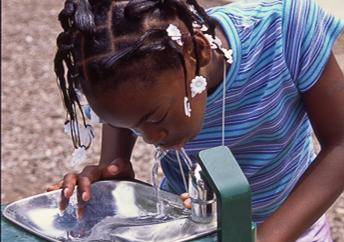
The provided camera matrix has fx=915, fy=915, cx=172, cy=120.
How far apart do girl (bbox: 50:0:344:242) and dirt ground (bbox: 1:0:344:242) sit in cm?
113

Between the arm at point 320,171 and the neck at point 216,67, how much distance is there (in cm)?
13

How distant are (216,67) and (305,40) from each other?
0.46 ft

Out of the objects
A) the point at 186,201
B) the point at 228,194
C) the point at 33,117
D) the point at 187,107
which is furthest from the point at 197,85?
the point at 33,117

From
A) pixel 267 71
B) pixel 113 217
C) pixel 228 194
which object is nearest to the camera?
pixel 228 194

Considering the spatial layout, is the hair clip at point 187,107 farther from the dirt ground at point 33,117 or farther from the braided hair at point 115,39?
the dirt ground at point 33,117

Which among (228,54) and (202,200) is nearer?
(202,200)

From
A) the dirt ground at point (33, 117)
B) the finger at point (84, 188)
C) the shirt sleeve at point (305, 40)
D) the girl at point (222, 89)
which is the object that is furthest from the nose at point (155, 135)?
the dirt ground at point (33, 117)

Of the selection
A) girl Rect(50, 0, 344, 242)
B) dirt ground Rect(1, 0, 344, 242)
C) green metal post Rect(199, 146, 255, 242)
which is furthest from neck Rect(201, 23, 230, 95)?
dirt ground Rect(1, 0, 344, 242)

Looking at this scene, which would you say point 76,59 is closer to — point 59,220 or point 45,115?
point 59,220

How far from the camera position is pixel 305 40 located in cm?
134

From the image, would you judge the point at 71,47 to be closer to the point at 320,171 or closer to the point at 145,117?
the point at 145,117

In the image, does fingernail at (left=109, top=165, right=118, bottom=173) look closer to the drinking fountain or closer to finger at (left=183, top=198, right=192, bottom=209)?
the drinking fountain

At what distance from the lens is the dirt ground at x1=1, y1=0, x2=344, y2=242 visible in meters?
2.90

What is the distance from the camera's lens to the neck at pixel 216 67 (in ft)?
4.20
